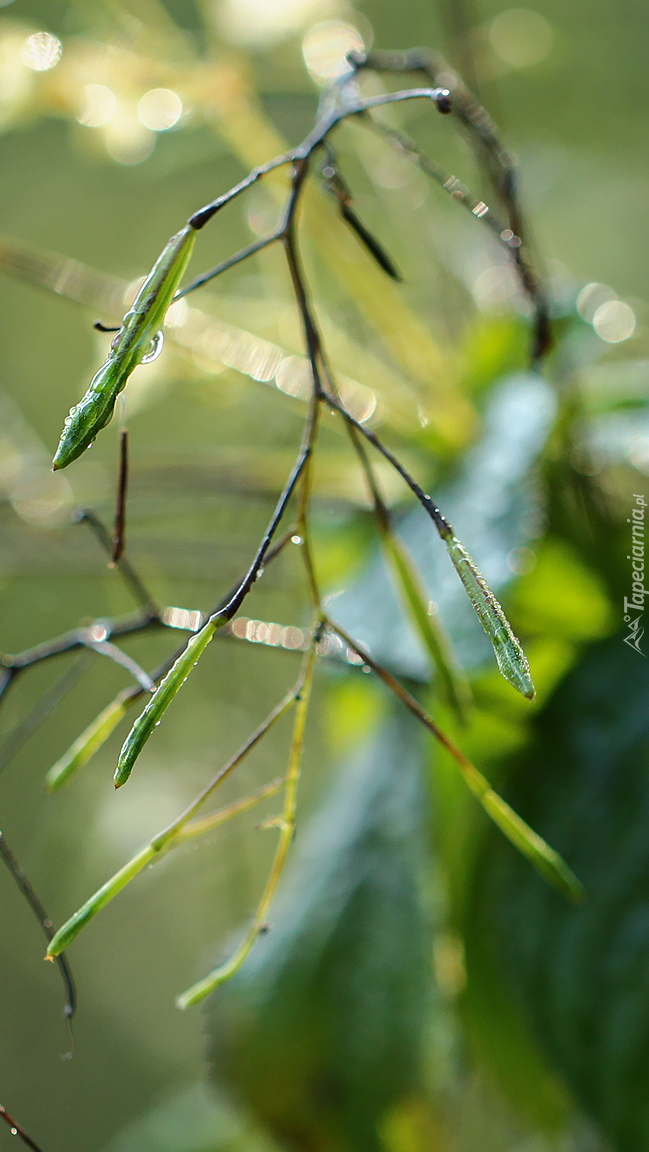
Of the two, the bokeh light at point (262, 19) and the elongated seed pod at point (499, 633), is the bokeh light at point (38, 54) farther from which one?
the elongated seed pod at point (499, 633)

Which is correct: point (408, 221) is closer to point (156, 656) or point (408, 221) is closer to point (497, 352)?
point (497, 352)

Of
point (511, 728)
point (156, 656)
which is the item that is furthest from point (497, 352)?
point (156, 656)

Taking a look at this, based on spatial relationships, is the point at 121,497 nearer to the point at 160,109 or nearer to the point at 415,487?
the point at 415,487

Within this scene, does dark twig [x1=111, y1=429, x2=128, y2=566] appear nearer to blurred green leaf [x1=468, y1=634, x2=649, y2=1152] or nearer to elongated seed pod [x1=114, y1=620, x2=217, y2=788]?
elongated seed pod [x1=114, y1=620, x2=217, y2=788]

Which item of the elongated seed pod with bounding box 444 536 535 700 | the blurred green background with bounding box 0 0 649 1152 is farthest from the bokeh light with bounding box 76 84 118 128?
the elongated seed pod with bounding box 444 536 535 700

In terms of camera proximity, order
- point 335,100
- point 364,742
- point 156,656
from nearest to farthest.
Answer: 1. point 335,100
2. point 364,742
3. point 156,656

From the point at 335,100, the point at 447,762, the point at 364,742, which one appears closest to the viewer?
the point at 335,100

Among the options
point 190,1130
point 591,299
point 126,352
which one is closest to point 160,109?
point 591,299

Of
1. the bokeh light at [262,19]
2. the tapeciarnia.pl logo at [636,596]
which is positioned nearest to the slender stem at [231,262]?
the tapeciarnia.pl logo at [636,596]

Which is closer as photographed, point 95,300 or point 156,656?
point 95,300
